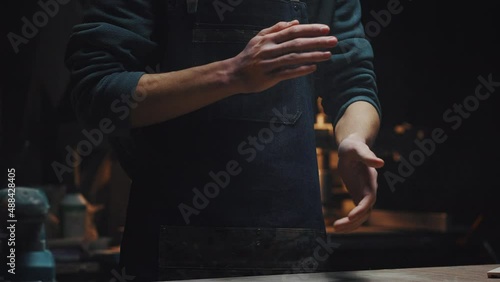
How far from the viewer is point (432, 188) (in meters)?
3.38

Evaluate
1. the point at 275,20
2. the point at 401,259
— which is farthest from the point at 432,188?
the point at 275,20

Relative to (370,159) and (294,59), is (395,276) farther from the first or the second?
(294,59)

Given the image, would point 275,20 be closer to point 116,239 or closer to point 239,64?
point 239,64

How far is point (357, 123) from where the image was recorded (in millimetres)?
2211

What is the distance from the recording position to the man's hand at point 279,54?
192 centimetres

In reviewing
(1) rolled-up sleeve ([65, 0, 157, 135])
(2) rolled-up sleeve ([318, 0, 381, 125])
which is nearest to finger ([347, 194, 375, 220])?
(2) rolled-up sleeve ([318, 0, 381, 125])

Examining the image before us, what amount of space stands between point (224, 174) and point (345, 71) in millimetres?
475

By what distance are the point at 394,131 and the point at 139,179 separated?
1.30 m

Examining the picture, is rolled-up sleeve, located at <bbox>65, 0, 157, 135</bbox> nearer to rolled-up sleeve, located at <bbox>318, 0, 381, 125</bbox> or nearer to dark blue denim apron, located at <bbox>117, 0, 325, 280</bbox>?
dark blue denim apron, located at <bbox>117, 0, 325, 280</bbox>

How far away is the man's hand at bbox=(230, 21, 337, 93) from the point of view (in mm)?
1925

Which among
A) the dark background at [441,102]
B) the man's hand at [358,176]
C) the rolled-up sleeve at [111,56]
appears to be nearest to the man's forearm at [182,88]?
the rolled-up sleeve at [111,56]

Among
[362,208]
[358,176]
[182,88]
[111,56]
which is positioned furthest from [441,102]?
[111,56]

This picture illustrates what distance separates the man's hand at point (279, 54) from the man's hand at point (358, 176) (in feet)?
0.77

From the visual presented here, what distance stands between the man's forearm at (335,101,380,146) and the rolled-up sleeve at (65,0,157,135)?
58 centimetres
